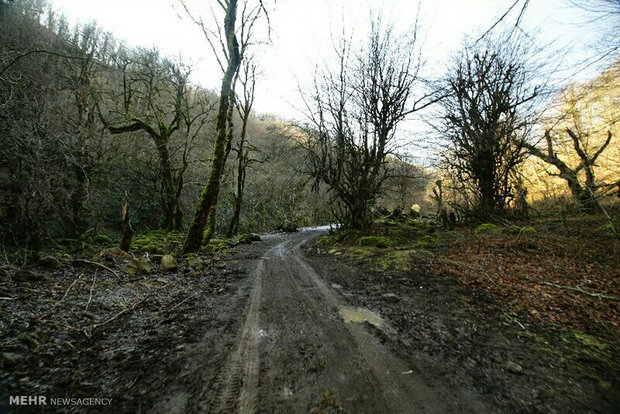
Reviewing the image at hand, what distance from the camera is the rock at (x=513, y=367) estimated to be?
A: 212 centimetres

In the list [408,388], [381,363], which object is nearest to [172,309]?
[381,363]

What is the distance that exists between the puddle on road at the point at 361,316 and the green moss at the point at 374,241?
487cm

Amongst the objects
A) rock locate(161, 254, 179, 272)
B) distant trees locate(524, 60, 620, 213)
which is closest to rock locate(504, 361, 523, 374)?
rock locate(161, 254, 179, 272)

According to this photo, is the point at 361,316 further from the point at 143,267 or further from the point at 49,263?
the point at 49,263

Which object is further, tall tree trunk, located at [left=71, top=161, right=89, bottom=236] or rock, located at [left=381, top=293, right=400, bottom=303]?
tall tree trunk, located at [left=71, top=161, right=89, bottom=236]

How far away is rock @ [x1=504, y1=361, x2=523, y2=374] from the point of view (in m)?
2.12

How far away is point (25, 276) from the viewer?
372cm

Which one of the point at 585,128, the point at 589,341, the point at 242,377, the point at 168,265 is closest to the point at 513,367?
the point at 589,341

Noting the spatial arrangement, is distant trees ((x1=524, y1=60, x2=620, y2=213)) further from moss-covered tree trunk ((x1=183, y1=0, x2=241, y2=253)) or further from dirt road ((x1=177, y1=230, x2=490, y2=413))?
moss-covered tree trunk ((x1=183, y1=0, x2=241, y2=253))

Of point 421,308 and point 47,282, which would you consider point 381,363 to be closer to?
point 421,308

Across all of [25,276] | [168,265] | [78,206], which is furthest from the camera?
[78,206]

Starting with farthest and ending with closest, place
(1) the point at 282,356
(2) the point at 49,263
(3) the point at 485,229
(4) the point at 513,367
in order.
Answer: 1. (3) the point at 485,229
2. (2) the point at 49,263
3. (1) the point at 282,356
4. (4) the point at 513,367

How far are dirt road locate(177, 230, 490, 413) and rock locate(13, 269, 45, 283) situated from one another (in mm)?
3458

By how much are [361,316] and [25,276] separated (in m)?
4.95
